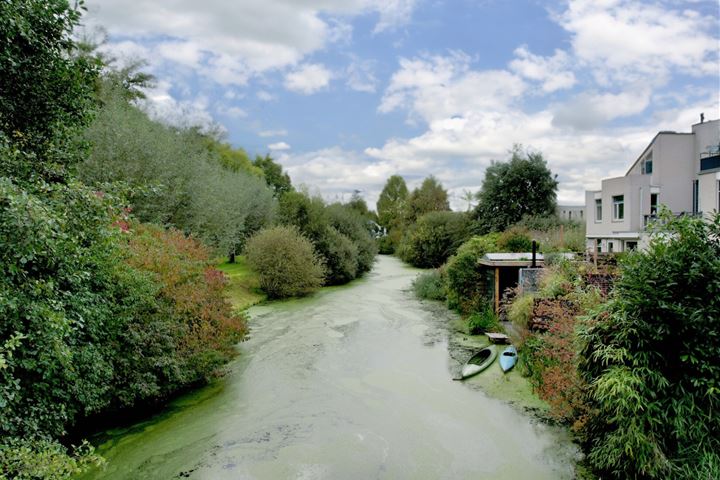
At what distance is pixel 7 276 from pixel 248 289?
16.7 metres

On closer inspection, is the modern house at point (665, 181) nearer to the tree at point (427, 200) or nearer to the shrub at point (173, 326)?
the shrub at point (173, 326)

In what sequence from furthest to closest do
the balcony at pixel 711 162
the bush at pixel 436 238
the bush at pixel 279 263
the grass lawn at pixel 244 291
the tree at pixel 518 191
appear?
the bush at pixel 436 238, the tree at pixel 518 191, the bush at pixel 279 263, the grass lawn at pixel 244 291, the balcony at pixel 711 162

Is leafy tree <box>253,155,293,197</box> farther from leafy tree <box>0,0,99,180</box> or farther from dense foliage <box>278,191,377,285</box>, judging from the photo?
leafy tree <box>0,0,99,180</box>

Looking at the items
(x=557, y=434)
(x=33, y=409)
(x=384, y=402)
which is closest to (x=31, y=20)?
(x=33, y=409)

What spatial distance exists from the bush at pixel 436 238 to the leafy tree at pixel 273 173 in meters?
20.9

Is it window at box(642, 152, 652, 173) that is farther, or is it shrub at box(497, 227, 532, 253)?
window at box(642, 152, 652, 173)

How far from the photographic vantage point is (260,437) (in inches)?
292

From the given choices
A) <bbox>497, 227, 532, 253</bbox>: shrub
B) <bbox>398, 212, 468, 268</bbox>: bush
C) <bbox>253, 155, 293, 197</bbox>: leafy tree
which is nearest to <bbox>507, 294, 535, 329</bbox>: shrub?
<bbox>497, 227, 532, 253</bbox>: shrub

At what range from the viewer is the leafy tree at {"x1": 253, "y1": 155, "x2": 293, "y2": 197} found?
52688mm

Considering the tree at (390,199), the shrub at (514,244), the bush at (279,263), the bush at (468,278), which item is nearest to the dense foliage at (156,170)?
the bush at (279,263)

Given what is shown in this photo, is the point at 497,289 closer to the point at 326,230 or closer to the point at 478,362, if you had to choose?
the point at 478,362

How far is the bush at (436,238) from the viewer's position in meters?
34.6

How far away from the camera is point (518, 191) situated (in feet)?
99.6

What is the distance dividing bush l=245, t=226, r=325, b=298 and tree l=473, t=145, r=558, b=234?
49.2ft
